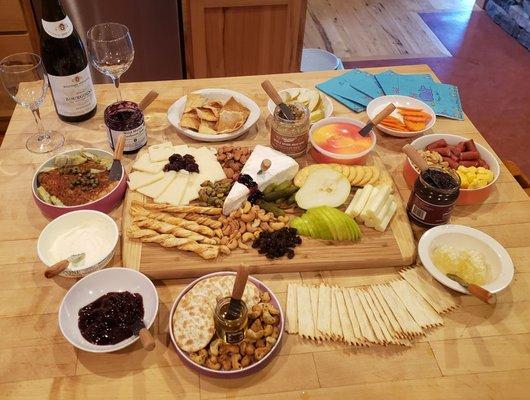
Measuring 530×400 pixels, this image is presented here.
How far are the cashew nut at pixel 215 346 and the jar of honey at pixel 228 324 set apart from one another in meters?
0.01

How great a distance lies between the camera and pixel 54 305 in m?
1.31

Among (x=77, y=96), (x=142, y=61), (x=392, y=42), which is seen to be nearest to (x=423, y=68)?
(x=77, y=96)

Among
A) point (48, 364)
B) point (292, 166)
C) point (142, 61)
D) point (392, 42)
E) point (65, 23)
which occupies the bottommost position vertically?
point (392, 42)

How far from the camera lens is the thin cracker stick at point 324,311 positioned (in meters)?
1.26

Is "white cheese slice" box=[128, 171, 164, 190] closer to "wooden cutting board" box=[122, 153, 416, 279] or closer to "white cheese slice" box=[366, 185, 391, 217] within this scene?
"wooden cutting board" box=[122, 153, 416, 279]

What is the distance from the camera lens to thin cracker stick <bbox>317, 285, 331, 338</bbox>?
1.26 metres

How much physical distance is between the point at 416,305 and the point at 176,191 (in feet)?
2.72

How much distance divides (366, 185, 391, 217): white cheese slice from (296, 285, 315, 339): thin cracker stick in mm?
320

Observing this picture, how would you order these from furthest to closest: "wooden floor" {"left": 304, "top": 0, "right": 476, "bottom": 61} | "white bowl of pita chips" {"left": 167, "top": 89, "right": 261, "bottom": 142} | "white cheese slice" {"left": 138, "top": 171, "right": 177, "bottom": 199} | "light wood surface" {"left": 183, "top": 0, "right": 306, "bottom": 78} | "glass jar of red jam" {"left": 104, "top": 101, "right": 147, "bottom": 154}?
"wooden floor" {"left": 304, "top": 0, "right": 476, "bottom": 61} < "light wood surface" {"left": 183, "top": 0, "right": 306, "bottom": 78} < "white bowl of pita chips" {"left": 167, "top": 89, "right": 261, "bottom": 142} < "glass jar of red jam" {"left": 104, "top": 101, "right": 147, "bottom": 154} < "white cheese slice" {"left": 138, "top": 171, "right": 177, "bottom": 199}

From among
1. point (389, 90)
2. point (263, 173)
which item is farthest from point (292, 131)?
point (389, 90)

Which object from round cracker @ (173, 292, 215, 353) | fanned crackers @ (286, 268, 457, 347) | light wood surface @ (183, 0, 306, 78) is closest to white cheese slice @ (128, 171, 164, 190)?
round cracker @ (173, 292, 215, 353)

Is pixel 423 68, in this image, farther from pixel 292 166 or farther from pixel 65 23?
pixel 65 23

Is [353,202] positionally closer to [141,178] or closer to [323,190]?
[323,190]

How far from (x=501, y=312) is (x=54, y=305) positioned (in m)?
1.23
